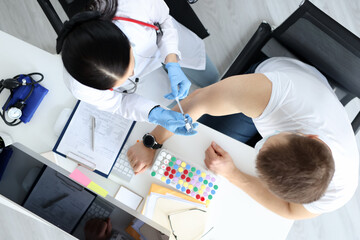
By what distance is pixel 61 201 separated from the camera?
0.66 meters

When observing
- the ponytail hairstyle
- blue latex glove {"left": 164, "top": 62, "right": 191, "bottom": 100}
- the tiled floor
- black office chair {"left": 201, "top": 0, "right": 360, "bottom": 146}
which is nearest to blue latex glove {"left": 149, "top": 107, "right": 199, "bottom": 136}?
blue latex glove {"left": 164, "top": 62, "right": 191, "bottom": 100}

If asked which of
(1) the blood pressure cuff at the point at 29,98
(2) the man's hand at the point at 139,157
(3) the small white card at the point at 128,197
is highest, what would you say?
(2) the man's hand at the point at 139,157

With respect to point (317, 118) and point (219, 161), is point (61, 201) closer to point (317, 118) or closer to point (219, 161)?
point (219, 161)

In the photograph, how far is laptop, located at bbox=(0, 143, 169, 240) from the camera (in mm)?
627

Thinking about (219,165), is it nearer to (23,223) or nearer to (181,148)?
(181,148)

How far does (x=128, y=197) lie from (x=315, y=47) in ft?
2.89

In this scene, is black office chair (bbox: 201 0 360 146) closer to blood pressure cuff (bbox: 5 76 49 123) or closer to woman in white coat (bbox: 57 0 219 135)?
woman in white coat (bbox: 57 0 219 135)

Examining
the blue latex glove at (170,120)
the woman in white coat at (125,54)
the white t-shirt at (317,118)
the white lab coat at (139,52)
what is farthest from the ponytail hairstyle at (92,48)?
the white t-shirt at (317,118)

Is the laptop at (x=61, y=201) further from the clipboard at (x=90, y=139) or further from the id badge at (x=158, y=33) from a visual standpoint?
the id badge at (x=158, y=33)

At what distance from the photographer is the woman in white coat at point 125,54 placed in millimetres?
651

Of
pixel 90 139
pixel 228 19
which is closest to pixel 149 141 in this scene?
pixel 90 139

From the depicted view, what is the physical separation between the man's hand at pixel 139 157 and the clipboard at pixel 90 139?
0.17 feet

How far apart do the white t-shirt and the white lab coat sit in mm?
422

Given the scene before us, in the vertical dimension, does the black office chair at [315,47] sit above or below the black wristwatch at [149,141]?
above
